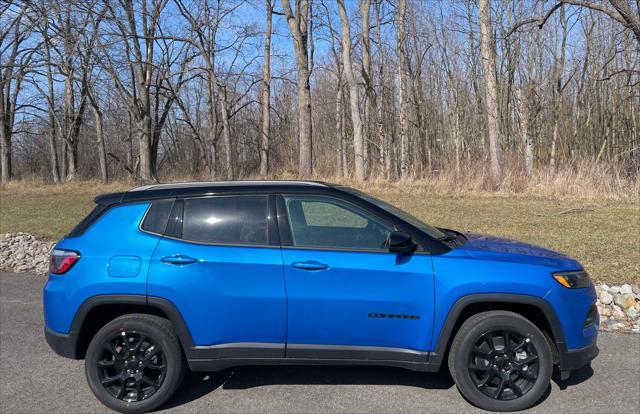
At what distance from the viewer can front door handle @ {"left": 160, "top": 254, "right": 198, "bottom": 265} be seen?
3604 mm

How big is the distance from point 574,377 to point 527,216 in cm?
825

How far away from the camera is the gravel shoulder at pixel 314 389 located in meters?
3.62

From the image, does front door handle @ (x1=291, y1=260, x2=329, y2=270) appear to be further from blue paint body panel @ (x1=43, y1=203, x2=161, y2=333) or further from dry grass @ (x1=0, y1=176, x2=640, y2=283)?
dry grass @ (x1=0, y1=176, x2=640, y2=283)

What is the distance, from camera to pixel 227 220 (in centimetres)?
382

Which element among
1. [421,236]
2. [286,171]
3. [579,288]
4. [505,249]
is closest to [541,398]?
[579,288]

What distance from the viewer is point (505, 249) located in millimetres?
3857

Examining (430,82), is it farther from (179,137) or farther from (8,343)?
(8,343)

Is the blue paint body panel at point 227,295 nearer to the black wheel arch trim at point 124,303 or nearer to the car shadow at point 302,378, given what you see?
the black wheel arch trim at point 124,303

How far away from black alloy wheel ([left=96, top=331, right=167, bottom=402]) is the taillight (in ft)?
2.17

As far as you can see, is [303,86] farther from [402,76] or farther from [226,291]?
[226,291]

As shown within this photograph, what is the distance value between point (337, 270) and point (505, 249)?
1.40m

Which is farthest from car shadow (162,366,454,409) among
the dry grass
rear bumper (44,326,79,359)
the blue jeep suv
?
the dry grass

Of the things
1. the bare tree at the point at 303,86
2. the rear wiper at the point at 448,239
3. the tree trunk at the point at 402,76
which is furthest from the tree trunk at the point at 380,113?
the rear wiper at the point at 448,239

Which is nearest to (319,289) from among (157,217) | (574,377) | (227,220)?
(227,220)
